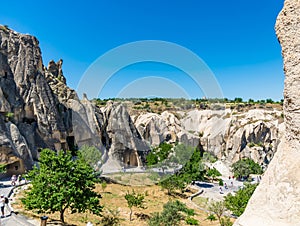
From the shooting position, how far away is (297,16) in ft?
11.1

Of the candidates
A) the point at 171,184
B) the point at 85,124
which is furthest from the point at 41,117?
the point at 171,184

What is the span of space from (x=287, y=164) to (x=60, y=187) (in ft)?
29.3

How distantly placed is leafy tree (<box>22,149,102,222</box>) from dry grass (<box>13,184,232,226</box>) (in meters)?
1.33

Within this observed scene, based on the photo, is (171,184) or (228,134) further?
(228,134)

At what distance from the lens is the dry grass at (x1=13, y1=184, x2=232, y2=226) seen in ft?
40.0

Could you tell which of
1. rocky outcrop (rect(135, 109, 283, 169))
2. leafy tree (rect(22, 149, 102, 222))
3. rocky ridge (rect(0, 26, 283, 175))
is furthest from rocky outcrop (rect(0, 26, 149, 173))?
leafy tree (rect(22, 149, 102, 222))

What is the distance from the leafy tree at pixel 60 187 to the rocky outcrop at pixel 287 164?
8.22 m

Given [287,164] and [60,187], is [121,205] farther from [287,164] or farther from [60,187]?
[287,164]

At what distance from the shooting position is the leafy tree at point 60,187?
9.89 m

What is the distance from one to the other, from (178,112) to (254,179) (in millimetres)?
25692

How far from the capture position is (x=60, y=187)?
1016 centimetres

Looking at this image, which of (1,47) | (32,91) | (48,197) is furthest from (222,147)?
(48,197)

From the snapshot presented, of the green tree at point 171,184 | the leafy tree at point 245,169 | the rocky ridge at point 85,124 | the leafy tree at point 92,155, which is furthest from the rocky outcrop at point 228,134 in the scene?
the green tree at point 171,184

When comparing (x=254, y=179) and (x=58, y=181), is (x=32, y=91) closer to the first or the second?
(x=58, y=181)
